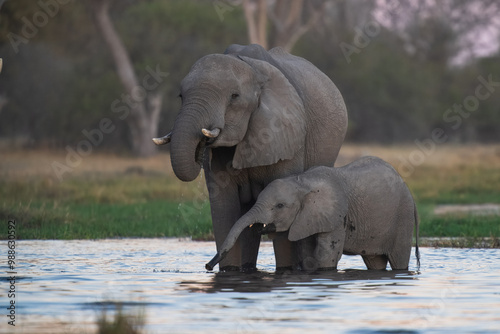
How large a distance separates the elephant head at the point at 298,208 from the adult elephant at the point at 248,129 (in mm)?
232

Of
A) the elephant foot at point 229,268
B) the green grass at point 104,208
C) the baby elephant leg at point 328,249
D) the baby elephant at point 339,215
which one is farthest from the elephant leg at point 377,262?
the green grass at point 104,208

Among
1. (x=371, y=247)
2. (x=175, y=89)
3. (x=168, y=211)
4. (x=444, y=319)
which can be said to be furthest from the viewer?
(x=175, y=89)

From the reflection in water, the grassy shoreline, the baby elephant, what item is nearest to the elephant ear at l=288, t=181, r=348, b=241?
the baby elephant

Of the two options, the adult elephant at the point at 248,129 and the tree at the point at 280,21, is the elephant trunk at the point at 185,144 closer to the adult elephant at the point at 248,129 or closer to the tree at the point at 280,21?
the adult elephant at the point at 248,129

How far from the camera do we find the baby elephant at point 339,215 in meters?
8.97

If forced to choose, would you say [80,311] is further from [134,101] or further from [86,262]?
[134,101]

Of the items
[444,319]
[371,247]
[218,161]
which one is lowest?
[444,319]

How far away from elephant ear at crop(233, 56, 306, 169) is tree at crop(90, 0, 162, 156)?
19.7 m

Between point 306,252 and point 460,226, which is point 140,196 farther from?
point 306,252

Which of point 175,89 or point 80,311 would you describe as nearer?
point 80,311

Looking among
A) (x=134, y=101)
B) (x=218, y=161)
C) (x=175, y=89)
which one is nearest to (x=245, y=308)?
(x=218, y=161)

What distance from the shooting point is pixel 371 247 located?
9.68m

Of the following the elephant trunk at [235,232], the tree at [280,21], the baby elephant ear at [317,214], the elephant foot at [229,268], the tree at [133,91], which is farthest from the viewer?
the tree at [133,91]

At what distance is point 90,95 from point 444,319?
2917cm
